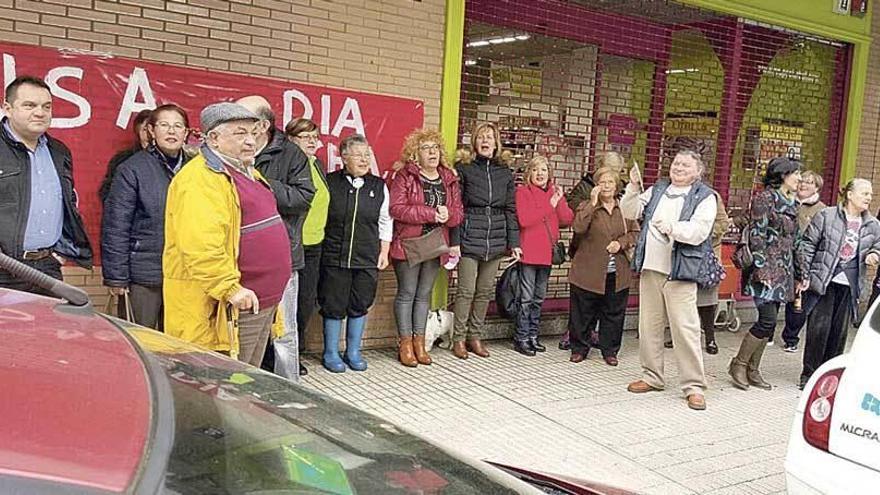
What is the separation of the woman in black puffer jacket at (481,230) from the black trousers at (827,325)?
2578 mm

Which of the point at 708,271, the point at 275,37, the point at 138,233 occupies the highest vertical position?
the point at 275,37

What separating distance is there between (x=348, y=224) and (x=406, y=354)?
121 cm

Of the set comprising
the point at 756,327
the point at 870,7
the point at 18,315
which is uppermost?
the point at 870,7

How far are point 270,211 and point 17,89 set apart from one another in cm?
148

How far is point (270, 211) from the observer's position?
4.00m

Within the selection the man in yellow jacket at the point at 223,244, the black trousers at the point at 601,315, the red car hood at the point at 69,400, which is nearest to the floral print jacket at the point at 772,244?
the black trousers at the point at 601,315

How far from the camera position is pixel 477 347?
691 centimetres

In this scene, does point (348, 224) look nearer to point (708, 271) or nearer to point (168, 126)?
point (168, 126)

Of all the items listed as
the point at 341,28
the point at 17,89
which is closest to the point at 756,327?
the point at 341,28

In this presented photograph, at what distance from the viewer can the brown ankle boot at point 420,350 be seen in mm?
6516

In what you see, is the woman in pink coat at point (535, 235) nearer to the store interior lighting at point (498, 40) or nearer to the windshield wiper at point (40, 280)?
the store interior lighting at point (498, 40)

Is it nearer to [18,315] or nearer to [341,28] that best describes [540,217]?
[341,28]

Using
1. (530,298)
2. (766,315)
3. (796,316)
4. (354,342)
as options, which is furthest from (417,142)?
(796,316)

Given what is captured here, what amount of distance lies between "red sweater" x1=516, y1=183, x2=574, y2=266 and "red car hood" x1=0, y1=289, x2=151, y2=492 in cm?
548
